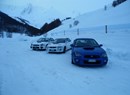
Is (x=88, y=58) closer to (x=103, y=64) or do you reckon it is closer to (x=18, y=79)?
(x=103, y=64)

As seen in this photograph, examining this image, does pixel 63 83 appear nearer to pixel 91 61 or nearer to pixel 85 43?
pixel 91 61

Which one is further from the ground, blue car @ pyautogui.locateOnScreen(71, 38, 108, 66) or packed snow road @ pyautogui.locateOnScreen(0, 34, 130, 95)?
blue car @ pyautogui.locateOnScreen(71, 38, 108, 66)

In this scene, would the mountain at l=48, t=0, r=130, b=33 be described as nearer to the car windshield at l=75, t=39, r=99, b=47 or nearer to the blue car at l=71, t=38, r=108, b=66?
the car windshield at l=75, t=39, r=99, b=47

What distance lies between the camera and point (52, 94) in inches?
190

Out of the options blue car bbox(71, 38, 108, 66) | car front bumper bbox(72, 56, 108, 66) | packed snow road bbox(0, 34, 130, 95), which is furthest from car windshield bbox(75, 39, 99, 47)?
packed snow road bbox(0, 34, 130, 95)

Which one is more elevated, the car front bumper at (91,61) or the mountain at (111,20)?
the mountain at (111,20)

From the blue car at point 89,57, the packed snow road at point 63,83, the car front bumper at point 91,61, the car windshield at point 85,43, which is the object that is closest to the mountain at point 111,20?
the car windshield at point 85,43

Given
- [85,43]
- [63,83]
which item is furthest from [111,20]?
[63,83]

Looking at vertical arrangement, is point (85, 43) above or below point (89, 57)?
above

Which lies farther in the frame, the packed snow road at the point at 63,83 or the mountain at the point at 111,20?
the mountain at the point at 111,20

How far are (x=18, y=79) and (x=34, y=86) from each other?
0.98 m

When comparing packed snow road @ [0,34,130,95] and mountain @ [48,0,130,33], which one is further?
mountain @ [48,0,130,33]

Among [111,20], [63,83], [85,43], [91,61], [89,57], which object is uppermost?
[111,20]

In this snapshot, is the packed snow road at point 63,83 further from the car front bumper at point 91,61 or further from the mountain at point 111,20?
the mountain at point 111,20
